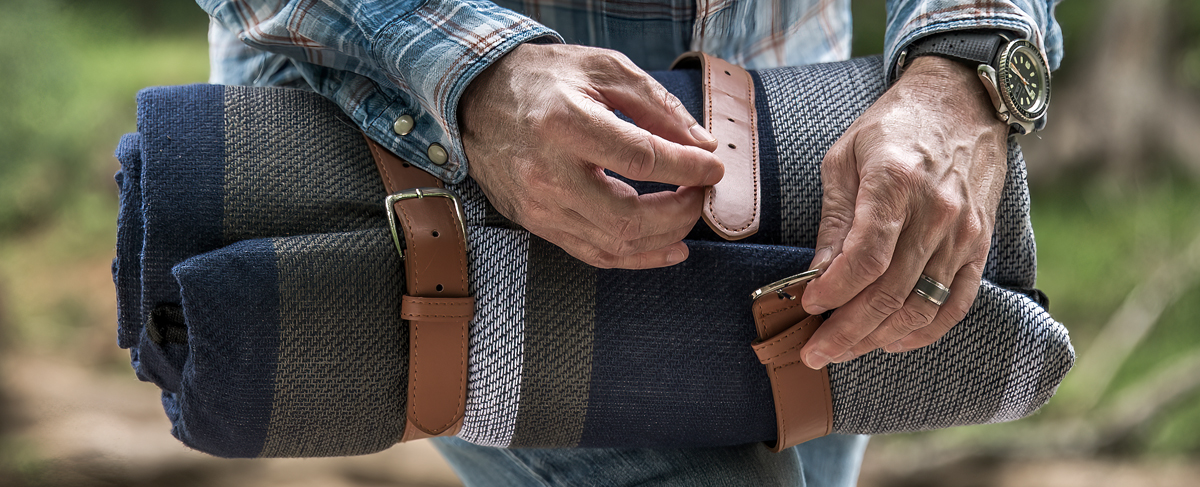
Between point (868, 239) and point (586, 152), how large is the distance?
23 cm

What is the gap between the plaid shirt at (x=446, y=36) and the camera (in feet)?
2.08

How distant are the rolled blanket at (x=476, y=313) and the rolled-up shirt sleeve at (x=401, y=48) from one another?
34 millimetres

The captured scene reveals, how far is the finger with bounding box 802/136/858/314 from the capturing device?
2.14 feet

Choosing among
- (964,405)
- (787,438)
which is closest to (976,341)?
(964,405)

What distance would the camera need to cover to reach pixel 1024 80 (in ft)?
2.35

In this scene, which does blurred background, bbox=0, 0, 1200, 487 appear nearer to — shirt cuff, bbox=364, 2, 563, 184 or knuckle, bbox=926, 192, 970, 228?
shirt cuff, bbox=364, 2, 563, 184

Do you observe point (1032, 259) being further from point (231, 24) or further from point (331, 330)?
point (231, 24)

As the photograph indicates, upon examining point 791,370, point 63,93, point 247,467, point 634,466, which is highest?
point 791,370

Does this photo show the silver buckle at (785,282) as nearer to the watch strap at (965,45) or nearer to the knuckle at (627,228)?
the knuckle at (627,228)

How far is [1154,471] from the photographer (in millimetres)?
1991

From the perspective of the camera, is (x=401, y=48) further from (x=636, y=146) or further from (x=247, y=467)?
(x=247, y=467)

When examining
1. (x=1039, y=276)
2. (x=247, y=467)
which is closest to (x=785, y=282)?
(x=247, y=467)

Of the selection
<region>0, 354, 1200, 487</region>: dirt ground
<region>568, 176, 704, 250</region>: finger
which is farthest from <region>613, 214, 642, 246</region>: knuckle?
<region>0, 354, 1200, 487</region>: dirt ground

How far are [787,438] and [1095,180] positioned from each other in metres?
2.46
